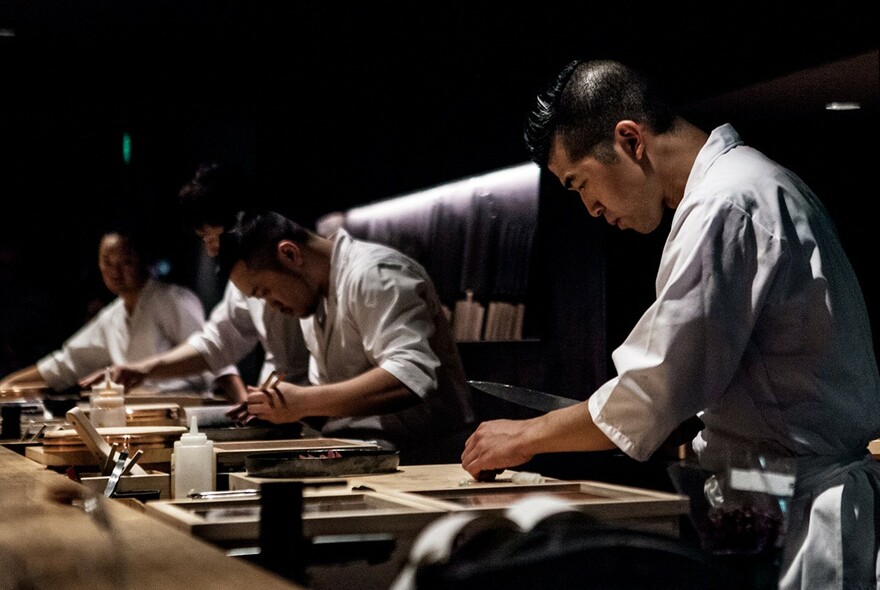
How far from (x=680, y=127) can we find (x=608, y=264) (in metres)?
2.81

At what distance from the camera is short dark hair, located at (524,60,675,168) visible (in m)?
2.06

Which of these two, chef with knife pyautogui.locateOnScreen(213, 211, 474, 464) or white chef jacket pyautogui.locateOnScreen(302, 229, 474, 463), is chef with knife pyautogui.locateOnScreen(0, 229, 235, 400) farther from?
white chef jacket pyautogui.locateOnScreen(302, 229, 474, 463)

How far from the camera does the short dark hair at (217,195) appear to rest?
12.5 ft

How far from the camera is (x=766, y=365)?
73.2 inches

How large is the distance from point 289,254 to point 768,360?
1.87 metres

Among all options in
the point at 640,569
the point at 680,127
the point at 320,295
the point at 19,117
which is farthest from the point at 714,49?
the point at 19,117

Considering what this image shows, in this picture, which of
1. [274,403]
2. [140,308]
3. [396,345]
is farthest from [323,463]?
[140,308]

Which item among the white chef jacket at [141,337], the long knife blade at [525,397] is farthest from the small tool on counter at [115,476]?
the white chef jacket at [141,337]

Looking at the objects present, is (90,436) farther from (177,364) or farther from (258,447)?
(177,364)

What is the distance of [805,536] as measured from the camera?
1.81m

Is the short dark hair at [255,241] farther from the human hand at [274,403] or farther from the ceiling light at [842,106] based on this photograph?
the ceiling light at [842,106]

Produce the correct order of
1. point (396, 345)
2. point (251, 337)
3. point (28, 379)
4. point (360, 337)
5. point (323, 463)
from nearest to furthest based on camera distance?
point (323, 463)
point (396, 345)
point (360, 337)
point (251, 337)
point (28, 379)

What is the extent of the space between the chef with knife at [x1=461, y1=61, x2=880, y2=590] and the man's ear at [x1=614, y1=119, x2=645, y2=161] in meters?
0.17

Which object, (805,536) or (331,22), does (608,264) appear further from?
(805,536)
